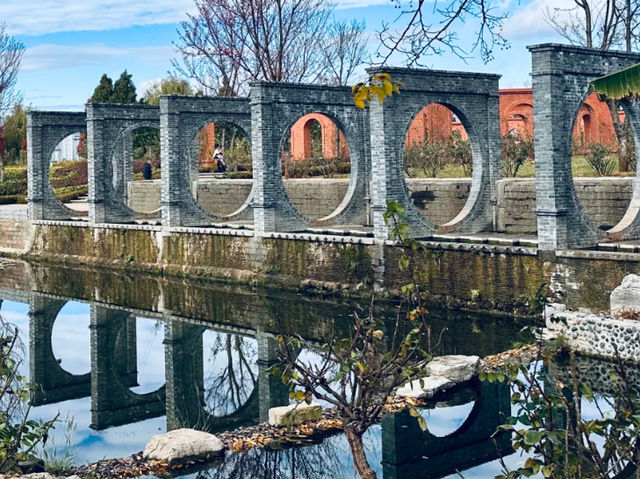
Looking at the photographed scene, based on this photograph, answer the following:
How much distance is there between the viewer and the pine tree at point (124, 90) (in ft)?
158

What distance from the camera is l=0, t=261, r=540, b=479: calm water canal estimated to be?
10.3 m

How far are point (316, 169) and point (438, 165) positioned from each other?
14.9 ft

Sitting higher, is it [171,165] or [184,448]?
[171,165]

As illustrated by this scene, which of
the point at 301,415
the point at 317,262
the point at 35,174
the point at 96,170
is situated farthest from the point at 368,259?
the point at 35,174

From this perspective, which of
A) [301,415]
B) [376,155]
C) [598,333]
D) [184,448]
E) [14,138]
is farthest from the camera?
[14,138]

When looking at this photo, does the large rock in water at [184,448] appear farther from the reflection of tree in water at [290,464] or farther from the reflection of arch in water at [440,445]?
the reflection of arch in water at [440,445]

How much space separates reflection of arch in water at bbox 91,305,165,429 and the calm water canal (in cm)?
3

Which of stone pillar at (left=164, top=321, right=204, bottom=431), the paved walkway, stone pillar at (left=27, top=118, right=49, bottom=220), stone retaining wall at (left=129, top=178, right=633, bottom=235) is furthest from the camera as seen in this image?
the paved walkway

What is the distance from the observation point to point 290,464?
9977 millimetres

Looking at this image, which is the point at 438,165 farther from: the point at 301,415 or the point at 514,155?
the point at 301,415

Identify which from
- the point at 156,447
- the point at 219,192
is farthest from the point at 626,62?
the point at 219,192

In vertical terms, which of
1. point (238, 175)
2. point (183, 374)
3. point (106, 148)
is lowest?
point (183, 374)

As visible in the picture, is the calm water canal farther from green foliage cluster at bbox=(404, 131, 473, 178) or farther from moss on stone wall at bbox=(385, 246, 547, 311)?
green foliage cluster at bbox=(404, 131, 473, 178)

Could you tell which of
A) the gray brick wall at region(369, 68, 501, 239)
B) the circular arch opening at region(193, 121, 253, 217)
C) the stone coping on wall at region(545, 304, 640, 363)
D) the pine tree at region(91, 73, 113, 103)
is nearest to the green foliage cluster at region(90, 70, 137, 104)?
the pine tree at region(91, 73, 113, 103)
